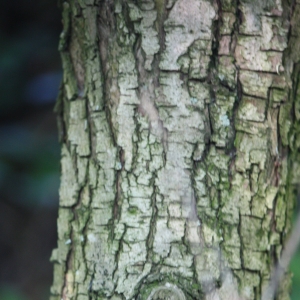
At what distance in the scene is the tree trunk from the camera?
1.01 m

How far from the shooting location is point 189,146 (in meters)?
1.02

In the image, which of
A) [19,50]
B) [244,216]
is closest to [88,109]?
[244,216]

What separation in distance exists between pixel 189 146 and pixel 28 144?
4.62 feet

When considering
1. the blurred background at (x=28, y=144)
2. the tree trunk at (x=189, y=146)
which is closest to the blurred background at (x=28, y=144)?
the blurred background at (x=28, y=144)

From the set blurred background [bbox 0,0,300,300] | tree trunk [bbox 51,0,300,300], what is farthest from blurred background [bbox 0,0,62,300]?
tree trunk [bbox 51,0,300,300]

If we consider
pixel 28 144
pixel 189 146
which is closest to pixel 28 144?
pixel 28 144

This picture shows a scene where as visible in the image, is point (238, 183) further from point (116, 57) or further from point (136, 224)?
point (116, 57)

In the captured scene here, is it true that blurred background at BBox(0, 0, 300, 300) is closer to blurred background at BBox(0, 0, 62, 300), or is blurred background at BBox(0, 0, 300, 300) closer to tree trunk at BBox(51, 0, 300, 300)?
blurred background at BBox(0, 0, 62, 300)

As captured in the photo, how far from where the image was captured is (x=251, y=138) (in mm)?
1045

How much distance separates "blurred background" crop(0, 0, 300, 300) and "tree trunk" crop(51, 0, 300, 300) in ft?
3.88

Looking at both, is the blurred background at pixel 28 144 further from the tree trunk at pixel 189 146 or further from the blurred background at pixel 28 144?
the tree trunk at pixel 189 146

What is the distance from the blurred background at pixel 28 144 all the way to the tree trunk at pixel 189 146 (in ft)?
3.88

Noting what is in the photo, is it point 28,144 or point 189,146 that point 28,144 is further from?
point 189,146

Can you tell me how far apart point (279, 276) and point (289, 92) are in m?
0.40
